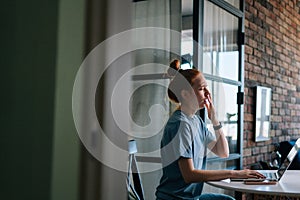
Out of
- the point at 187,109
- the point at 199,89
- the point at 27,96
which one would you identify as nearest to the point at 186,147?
the point at 187,109

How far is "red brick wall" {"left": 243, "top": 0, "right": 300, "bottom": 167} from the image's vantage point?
12.4 feet

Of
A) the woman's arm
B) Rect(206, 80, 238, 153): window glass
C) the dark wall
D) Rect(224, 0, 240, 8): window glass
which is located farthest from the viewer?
Rect(224, 0, 240, 8): window glass

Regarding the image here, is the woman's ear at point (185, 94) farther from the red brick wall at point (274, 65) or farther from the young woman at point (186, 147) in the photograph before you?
the red brick wall at point (274, 65)

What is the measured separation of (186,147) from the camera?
1803mm

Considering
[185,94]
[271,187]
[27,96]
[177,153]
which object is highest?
[185,94]

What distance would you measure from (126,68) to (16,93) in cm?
22

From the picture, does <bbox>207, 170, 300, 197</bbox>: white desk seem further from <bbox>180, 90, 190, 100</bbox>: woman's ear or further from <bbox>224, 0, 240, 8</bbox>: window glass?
<bbox>224, 0, 240, 8</bbox>: window glass

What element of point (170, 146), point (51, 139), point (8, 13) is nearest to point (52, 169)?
point (51, 139)

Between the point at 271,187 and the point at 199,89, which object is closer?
the point at 271,187

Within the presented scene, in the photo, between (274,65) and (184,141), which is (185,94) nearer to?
(184,141)

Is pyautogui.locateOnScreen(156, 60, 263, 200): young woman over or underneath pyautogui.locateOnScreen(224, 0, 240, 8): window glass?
underneath

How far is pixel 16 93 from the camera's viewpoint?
691 millimetres

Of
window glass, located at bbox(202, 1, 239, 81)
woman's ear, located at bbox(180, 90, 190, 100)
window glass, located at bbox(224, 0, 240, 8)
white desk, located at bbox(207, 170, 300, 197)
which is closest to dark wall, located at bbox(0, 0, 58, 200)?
white desk, located at bbox(207, 170, 300, 197)

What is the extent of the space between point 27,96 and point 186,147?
123cm
